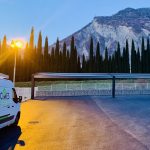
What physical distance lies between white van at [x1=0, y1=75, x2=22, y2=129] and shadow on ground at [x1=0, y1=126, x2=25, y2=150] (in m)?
0.35

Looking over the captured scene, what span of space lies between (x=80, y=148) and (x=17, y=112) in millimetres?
5275

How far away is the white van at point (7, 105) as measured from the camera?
34.6 feet

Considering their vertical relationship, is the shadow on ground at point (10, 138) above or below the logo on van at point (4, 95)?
below

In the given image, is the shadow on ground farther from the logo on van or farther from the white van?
the logo on van

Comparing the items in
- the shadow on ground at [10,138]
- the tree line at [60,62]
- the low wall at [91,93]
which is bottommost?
the shadow on ground at [10,138]

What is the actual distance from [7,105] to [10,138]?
1.57 meters

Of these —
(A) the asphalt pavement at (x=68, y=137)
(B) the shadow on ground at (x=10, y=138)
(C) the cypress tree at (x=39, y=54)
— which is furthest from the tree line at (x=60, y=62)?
(B) the shadow on ground at (x=10, y=138)

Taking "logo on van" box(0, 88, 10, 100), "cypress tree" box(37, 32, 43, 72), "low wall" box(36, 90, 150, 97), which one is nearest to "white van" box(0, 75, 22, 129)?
"logo on van" box(0, 88, 10, 100)

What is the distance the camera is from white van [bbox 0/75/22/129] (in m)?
10.5

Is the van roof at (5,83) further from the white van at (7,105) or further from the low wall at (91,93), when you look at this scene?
the low wall at (91,93)

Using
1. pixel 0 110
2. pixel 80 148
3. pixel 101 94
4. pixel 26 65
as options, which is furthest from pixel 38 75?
pixel 26 65

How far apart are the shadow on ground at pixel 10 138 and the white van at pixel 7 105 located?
35 cm

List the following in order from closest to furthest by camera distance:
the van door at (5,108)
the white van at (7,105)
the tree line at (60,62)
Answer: the van door at (5,108) → the white van at (7,105) → the tree line at (60,62)

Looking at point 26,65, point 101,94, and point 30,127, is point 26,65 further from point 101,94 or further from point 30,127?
point 30,127
